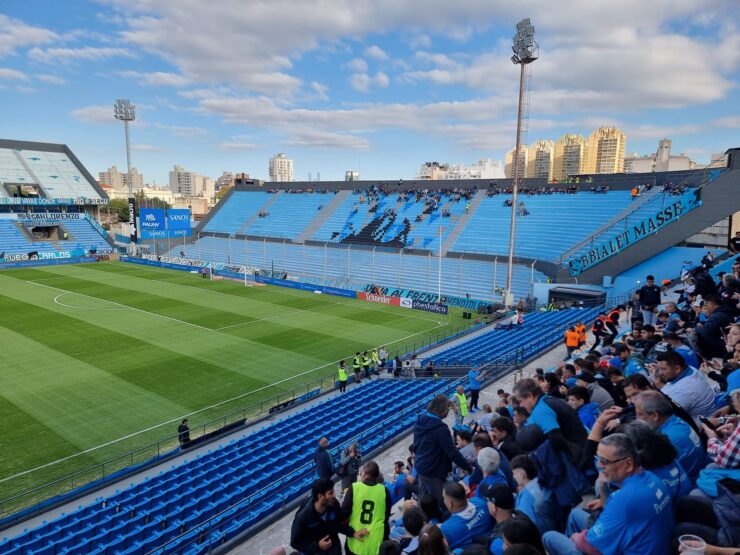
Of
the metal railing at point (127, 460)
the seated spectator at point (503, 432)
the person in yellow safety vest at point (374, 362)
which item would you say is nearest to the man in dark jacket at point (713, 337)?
the seated spectator at point (503, 432)

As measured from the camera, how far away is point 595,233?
137ft

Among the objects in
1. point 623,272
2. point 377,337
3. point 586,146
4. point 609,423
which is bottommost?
point 377,337

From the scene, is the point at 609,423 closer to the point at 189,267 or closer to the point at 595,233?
the point at 595,233

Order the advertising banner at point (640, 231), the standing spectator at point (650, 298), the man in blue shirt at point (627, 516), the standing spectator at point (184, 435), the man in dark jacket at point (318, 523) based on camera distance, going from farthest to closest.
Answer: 1. the advertising banner at point (640, 231)
2. the standing spectator at point (650, 298)
3. the standing spectator at point (184, 435)
4. the man in dark jacket at point (318, 523)
5. the man in blue shirt at point (627, 516)

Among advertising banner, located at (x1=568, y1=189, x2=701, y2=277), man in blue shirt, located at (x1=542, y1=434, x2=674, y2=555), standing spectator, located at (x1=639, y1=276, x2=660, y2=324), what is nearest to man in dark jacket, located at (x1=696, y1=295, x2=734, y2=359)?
man in blue shirt, located at (x1=542, y1=434, x2=674, y2=555)

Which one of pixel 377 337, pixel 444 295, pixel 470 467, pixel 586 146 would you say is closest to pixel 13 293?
pixel 377 337

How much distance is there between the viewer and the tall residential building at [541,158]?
6850 inches

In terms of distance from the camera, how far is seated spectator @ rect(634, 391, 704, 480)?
14.3 feet

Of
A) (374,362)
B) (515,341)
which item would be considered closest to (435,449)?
(374,362)

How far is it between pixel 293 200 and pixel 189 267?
2171cm

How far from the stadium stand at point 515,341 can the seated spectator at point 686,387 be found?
13779 mm

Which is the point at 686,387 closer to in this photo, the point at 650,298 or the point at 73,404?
the point at 650,298

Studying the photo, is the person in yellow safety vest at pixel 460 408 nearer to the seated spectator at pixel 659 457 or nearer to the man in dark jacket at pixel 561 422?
the man in dark jacket at pixel 561 422

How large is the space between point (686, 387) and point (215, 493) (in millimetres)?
9311
